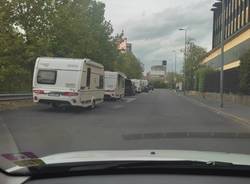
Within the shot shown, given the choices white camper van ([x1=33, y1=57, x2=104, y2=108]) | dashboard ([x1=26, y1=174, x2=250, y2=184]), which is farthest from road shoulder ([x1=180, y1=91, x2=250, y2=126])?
dashboard ([x1=26, y1=174, x2=250, y2=184])

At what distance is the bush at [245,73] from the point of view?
45.2 meters

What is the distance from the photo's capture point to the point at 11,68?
3753 centimetres

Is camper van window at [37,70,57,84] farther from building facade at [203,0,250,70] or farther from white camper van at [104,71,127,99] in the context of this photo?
building facade at [203,0,250,70]

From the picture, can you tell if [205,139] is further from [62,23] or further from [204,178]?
[62,23]

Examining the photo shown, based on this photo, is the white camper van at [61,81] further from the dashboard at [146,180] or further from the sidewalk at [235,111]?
the dashboard at [146,180]

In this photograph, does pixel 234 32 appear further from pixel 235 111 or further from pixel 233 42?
pixel 235 111

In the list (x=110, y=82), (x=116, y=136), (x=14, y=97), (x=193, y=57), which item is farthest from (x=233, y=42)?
(x=116, y=136)

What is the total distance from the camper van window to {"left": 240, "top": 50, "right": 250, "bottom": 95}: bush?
1806cm

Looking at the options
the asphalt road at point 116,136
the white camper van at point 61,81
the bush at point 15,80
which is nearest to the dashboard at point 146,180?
the asphalt road at point 116,136

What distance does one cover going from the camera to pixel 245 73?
150 feet

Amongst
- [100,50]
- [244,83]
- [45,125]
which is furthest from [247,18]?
[45,125]

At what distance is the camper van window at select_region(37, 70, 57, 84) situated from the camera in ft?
103

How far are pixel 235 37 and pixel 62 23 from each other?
1051 inches

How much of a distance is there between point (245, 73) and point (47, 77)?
747 inches
